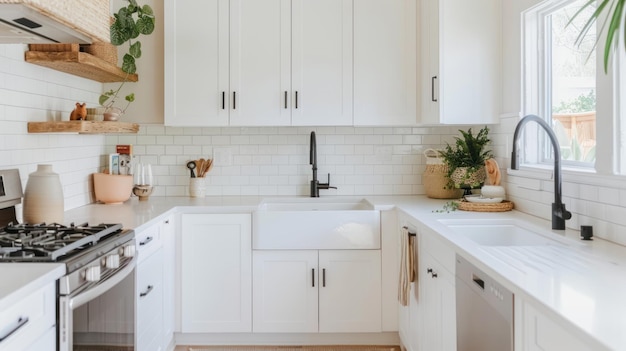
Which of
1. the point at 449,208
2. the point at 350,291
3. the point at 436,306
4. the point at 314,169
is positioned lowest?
the point at 350,291

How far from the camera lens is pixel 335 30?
11.0ft

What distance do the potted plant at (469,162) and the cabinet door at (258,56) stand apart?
1.14 meters

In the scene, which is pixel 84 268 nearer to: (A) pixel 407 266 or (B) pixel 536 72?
(A) pixel 407 266

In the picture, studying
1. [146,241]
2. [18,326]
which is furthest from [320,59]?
[18,326]

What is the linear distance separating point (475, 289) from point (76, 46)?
2271mm

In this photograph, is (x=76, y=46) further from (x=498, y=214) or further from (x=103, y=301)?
(x=498, y=214)

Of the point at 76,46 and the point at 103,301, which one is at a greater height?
the point at 76,46

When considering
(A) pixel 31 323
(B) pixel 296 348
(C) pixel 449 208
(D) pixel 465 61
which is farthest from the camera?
(B) pixel 296 348

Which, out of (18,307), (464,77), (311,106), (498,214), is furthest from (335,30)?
(18,307)

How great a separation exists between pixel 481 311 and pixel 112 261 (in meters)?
1.37

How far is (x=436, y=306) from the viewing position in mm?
2299

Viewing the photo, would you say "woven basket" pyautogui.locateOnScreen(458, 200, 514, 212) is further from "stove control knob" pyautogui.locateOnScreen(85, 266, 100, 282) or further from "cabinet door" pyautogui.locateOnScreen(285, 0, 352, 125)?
"stove control knob" pyautogui.locateOnScreen(85, 266, 100, 282)

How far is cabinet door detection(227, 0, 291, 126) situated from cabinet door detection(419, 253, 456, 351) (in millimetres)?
1456

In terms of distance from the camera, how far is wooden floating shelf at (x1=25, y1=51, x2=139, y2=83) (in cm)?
255
